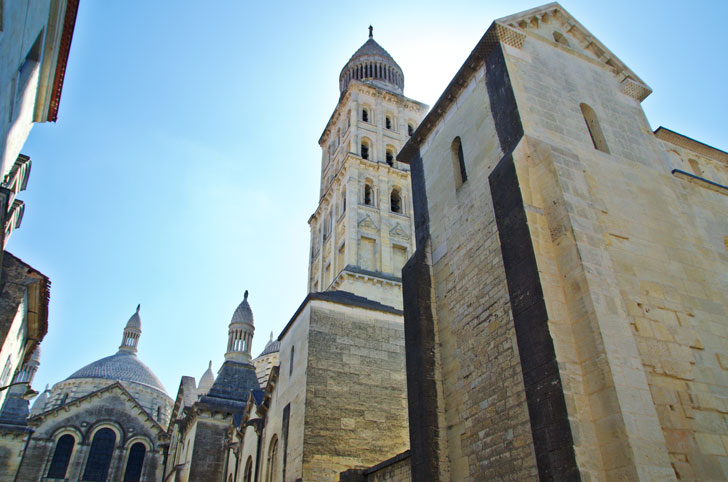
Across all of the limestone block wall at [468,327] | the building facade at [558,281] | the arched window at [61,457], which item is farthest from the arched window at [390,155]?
the arched window at [61,457]

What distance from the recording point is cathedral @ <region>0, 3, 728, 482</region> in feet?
21.6

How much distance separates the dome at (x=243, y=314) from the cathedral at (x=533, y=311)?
2019 cm

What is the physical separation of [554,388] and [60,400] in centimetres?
5549

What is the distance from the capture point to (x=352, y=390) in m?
14.7

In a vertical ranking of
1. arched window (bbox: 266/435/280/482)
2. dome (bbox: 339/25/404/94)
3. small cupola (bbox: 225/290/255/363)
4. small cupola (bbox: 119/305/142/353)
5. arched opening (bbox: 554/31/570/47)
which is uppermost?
dome (bbox: 339/25/404/94)

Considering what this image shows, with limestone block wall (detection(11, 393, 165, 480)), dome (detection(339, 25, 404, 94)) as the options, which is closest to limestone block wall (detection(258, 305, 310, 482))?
limestone block wall (detection(11, 393, 165, 480))

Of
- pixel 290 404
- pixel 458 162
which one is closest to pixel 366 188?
pixel 290 404

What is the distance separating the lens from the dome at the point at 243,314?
39.0 m

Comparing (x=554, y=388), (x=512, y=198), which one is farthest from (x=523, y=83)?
(x=554, y=388)

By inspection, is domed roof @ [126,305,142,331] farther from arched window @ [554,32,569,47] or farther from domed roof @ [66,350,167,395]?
arched window @ [554,32,569,47]

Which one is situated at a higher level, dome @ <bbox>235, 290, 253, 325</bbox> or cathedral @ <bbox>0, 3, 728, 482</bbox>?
dome @ <bbox>235, 290, 253, 325</bbox>

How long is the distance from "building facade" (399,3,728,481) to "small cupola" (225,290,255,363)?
2741cm

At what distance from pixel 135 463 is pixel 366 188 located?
2773cm

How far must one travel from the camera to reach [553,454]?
6.31 metres
